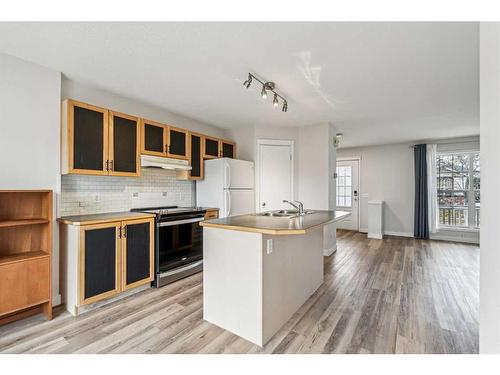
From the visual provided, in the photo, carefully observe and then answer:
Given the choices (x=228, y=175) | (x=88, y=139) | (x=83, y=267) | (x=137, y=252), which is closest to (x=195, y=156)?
(x=228, y=175)

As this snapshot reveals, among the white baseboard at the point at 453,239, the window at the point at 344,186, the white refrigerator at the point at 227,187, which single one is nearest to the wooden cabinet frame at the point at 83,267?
the white refrigerator at the point at 227,187

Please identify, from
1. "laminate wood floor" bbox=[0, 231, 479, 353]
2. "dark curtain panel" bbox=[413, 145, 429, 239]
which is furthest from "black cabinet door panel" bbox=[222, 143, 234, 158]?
"dark curtain panel" bbox=[413, 145, 429, 239]

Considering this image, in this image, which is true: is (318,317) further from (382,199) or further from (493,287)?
(382,199)

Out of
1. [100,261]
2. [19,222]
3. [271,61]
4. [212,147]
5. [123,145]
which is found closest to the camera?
[19,222]

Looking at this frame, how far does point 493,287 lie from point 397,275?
272 centimetres

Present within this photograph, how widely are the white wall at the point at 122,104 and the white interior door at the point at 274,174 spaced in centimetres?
120

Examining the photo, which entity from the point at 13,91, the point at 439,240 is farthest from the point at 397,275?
the point at 13,91

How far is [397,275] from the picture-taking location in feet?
11.3

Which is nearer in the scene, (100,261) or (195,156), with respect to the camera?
(100,261)

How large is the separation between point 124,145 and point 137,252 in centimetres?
127

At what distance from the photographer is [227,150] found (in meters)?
4.45

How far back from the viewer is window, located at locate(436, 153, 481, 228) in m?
5.47

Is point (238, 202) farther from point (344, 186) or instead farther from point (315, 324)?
point (344, 186)

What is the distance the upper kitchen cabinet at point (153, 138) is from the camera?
10.3 feet
